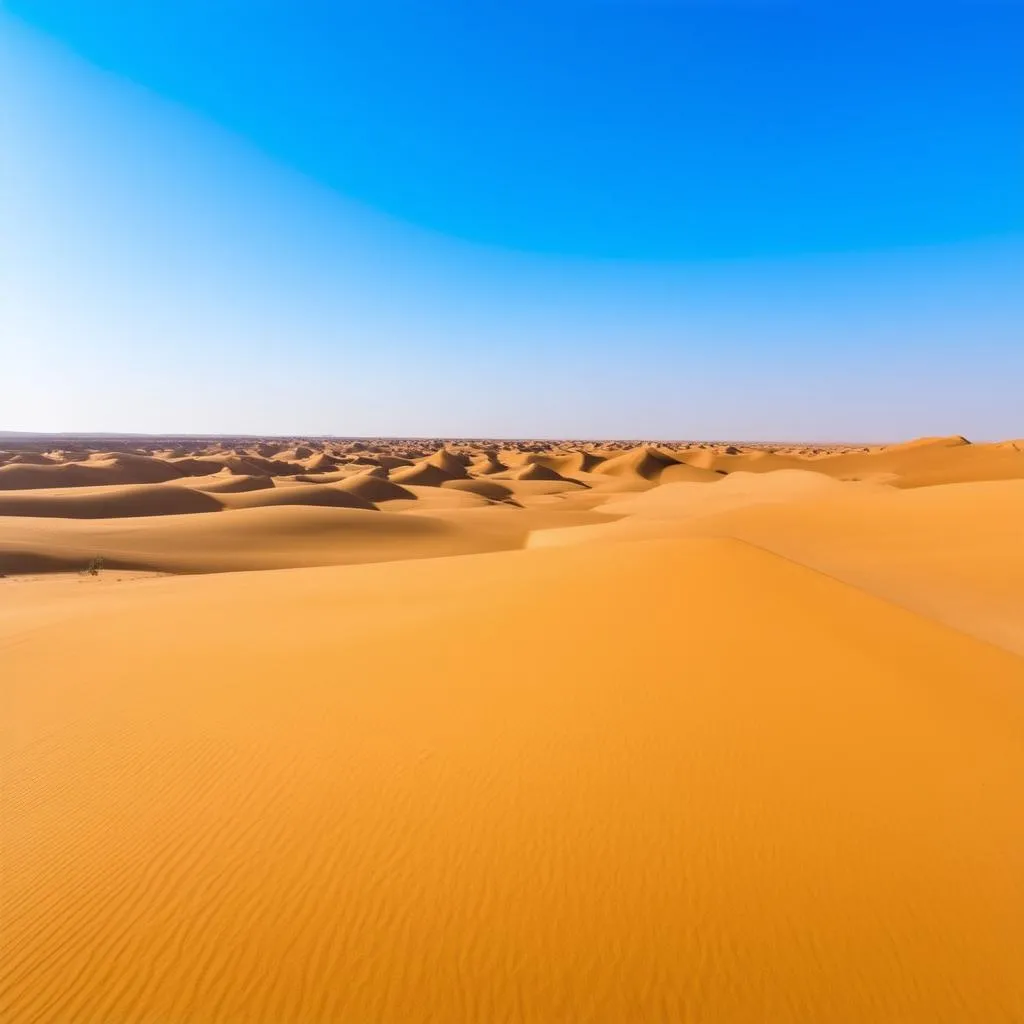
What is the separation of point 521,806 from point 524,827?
0.70ft

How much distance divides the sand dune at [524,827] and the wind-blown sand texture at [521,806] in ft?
0.07

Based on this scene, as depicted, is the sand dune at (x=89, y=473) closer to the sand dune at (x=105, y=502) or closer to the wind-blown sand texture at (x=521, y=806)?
the sand dune at (x=105, y=502)

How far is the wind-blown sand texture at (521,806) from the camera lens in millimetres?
3420

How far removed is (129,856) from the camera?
4.29m

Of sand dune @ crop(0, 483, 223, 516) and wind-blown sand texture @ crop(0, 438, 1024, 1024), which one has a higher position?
wind-blown sand texture @ crop(0, 438, 1024, 1024)

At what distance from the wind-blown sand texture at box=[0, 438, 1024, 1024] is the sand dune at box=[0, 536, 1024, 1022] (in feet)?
0.07

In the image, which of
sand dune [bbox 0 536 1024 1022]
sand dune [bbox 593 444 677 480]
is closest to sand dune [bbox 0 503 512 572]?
sand dune [bbox 0 536 1024 1022]

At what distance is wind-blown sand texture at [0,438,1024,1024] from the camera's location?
3.42 metres

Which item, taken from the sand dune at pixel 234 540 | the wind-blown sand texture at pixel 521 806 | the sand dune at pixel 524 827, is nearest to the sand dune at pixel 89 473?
the sand dune at pixel 234 540

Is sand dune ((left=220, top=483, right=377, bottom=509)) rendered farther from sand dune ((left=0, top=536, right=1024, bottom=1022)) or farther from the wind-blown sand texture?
sand dune ((left=0, top=536, right=1024, bottom=1022))

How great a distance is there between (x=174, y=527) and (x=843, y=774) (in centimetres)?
2432

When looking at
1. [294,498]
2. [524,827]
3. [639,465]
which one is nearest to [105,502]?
[294,498]

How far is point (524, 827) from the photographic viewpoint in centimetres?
451

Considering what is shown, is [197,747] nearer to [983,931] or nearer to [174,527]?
[983,931]
